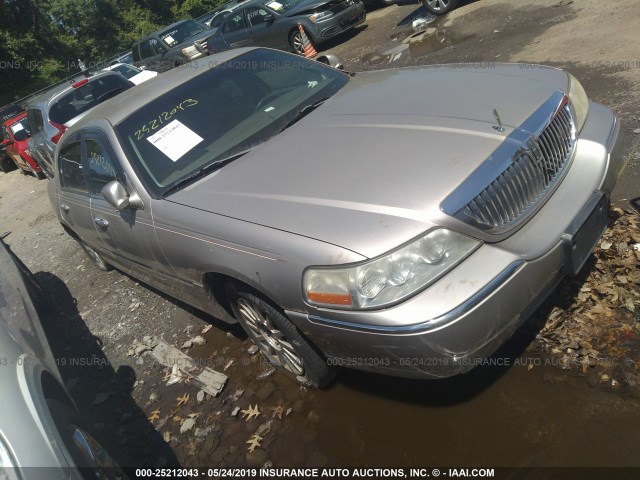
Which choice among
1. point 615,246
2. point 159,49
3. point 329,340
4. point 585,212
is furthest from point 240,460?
point 159,49

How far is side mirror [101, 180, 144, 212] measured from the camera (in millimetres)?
3252

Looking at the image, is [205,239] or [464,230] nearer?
[464,230]

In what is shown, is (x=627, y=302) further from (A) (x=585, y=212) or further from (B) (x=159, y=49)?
(B) (x=159, y=49)

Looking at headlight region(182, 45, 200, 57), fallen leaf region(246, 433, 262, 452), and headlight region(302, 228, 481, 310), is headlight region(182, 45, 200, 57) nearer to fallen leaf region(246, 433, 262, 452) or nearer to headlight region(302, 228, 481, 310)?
fallen leaf region(246, 433, 262, 452)

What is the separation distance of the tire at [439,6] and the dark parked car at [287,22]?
1921 millimetres

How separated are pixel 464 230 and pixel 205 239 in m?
1.38

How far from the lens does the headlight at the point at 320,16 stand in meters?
11.5

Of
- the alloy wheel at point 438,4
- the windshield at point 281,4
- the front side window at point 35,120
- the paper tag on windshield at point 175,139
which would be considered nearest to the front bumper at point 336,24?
the windshield at point 281,4

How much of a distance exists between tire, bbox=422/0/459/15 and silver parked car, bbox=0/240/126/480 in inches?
399

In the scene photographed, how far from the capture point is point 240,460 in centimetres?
291

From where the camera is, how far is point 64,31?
37.3m

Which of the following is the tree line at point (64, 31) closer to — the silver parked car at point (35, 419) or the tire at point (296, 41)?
the tire at point (296, 41)

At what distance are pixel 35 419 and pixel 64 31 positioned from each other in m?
42.3

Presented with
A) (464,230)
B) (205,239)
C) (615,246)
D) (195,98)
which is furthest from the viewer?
(195,98)
